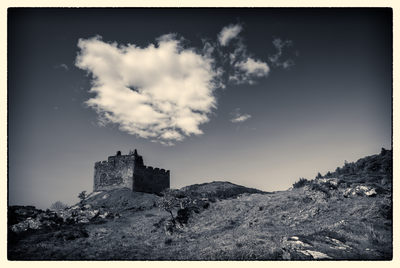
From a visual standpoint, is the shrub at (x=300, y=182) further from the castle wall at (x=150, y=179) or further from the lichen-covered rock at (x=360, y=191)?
the castle wall at (x=150, y=179)

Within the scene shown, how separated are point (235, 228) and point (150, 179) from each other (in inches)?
762

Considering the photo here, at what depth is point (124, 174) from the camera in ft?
102

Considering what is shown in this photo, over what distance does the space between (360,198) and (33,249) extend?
66.0 ft

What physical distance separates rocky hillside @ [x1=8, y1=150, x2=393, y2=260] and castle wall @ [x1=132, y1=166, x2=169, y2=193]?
4732 millimetres

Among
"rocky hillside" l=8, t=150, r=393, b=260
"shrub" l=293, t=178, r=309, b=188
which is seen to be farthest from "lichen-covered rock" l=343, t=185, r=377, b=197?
"shrub" l=293, t=178, r=309, b=188

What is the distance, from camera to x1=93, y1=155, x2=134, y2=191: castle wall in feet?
102

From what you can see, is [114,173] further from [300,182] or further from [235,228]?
[300,182]

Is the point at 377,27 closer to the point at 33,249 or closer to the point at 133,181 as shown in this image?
the point at 33,249

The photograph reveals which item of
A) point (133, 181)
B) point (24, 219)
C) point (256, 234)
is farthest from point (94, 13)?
point (133, 181)

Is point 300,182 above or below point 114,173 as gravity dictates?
below

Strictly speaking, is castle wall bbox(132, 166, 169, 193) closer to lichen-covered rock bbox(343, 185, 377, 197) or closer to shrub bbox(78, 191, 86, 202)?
shrub bbox(78, 191, 86, 202)

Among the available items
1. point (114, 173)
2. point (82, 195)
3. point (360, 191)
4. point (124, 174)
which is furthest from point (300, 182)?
point (82, 195)

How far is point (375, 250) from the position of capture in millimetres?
10508

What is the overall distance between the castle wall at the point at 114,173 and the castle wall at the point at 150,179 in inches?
34.4
